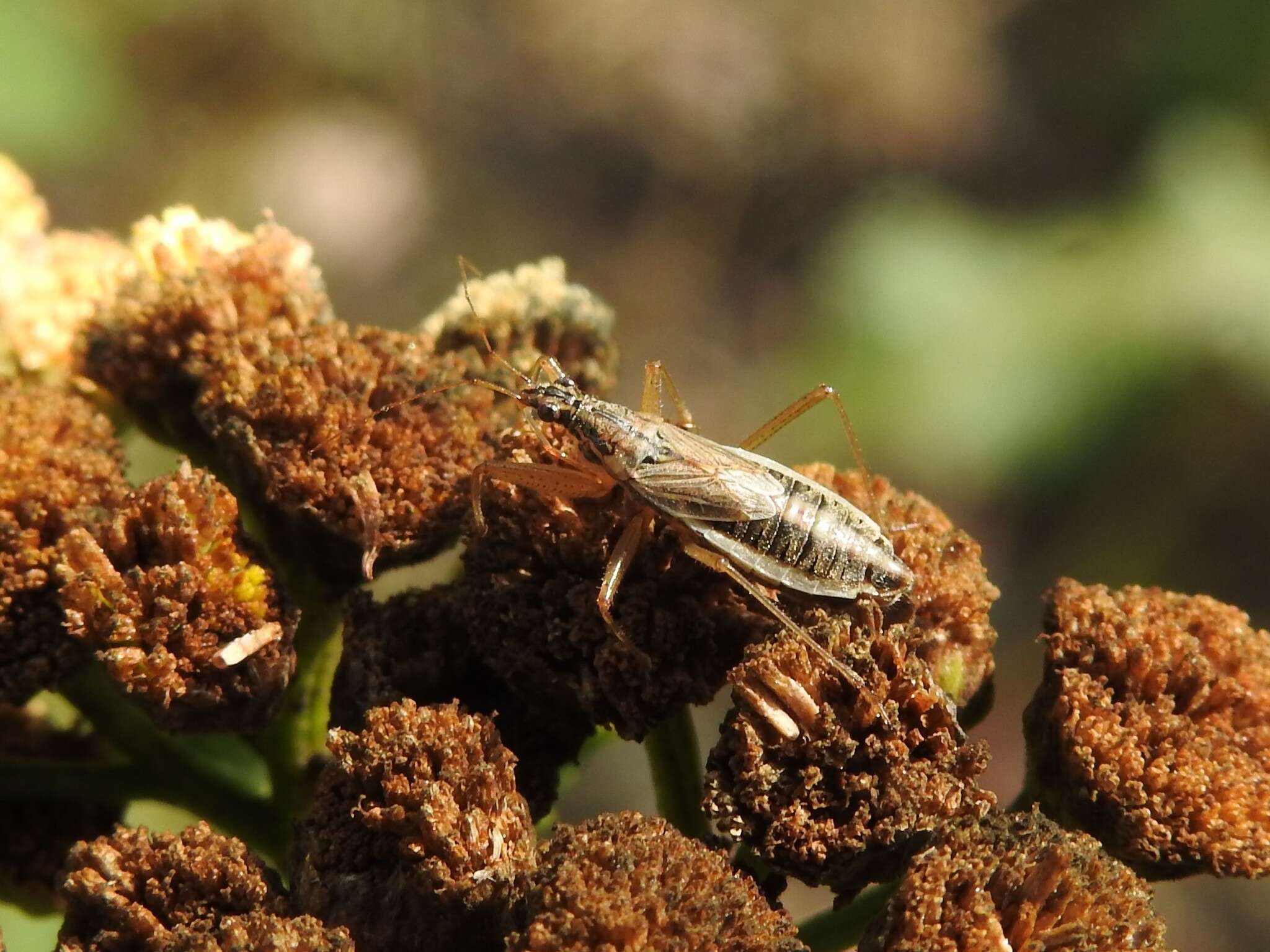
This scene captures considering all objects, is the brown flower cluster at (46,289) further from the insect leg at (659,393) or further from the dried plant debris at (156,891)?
the dried plant debris at (156,891)

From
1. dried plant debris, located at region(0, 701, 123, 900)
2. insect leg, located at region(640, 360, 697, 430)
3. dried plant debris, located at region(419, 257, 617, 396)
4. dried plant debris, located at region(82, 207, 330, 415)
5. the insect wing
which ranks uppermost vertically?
insect leg, located at region(640, 360, 697, 430)

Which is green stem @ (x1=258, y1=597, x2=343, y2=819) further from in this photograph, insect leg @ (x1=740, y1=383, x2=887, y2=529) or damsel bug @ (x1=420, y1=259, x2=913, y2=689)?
insect leg @ (x1=740, y1=383, x2=887, y2=529)

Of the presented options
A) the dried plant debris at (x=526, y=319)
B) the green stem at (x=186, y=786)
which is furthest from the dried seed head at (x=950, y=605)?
the green stem at (x=186, y=786)

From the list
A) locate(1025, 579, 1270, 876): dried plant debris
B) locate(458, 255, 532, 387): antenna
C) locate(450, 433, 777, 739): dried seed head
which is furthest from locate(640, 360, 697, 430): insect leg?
locate(1025, 579, 1270, 876): dried plant debris

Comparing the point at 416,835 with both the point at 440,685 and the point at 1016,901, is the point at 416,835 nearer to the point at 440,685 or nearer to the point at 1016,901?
the point at 440,685

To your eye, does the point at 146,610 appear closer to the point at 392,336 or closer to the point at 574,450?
the point at 392,336

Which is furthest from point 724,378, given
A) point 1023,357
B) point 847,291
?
point 1023,357
